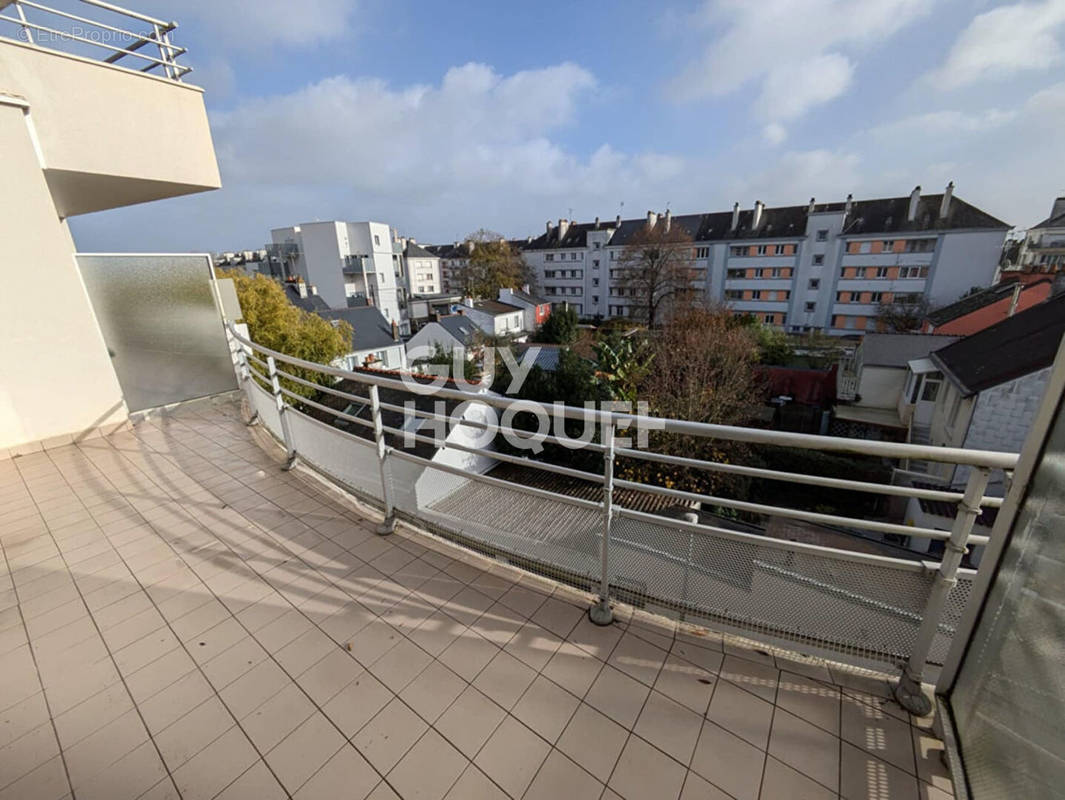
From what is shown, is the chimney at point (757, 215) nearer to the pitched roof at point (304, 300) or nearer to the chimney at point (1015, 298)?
the chimney at point (1015, 298)

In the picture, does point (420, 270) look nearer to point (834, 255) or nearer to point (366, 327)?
point (366, 327)

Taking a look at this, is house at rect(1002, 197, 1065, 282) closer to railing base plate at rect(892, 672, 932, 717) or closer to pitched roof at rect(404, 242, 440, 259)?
railing base plate at rect(892, 672, 932, 717)

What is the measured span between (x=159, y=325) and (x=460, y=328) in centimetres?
2117

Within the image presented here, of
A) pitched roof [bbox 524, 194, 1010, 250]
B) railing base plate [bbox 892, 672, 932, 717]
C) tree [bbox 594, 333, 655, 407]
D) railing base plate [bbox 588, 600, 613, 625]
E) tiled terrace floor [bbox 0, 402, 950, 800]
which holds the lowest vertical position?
tree [bbox 594, 333, 655, 407]

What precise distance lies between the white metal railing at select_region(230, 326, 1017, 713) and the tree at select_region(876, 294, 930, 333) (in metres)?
30.3

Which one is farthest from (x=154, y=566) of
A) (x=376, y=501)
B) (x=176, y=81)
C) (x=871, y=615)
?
(x=176, y=81)

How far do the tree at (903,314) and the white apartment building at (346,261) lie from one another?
107 ft

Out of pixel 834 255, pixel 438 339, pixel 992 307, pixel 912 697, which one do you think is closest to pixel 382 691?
pixel 912 697

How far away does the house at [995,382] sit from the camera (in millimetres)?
8859

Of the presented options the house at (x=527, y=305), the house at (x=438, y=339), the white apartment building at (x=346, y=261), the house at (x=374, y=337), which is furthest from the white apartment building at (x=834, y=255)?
the white apartment building at (x=346, y=261)

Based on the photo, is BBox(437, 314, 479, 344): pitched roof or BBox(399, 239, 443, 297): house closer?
BBox(437, 314, 479, 344): pitched roof

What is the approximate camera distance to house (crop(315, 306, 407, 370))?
2139 cm

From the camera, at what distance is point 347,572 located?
7.93 ft

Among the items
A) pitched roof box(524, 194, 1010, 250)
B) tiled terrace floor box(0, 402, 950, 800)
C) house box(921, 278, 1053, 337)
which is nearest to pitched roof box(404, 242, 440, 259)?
pitched roof box(524, 194, 1010, 250)
